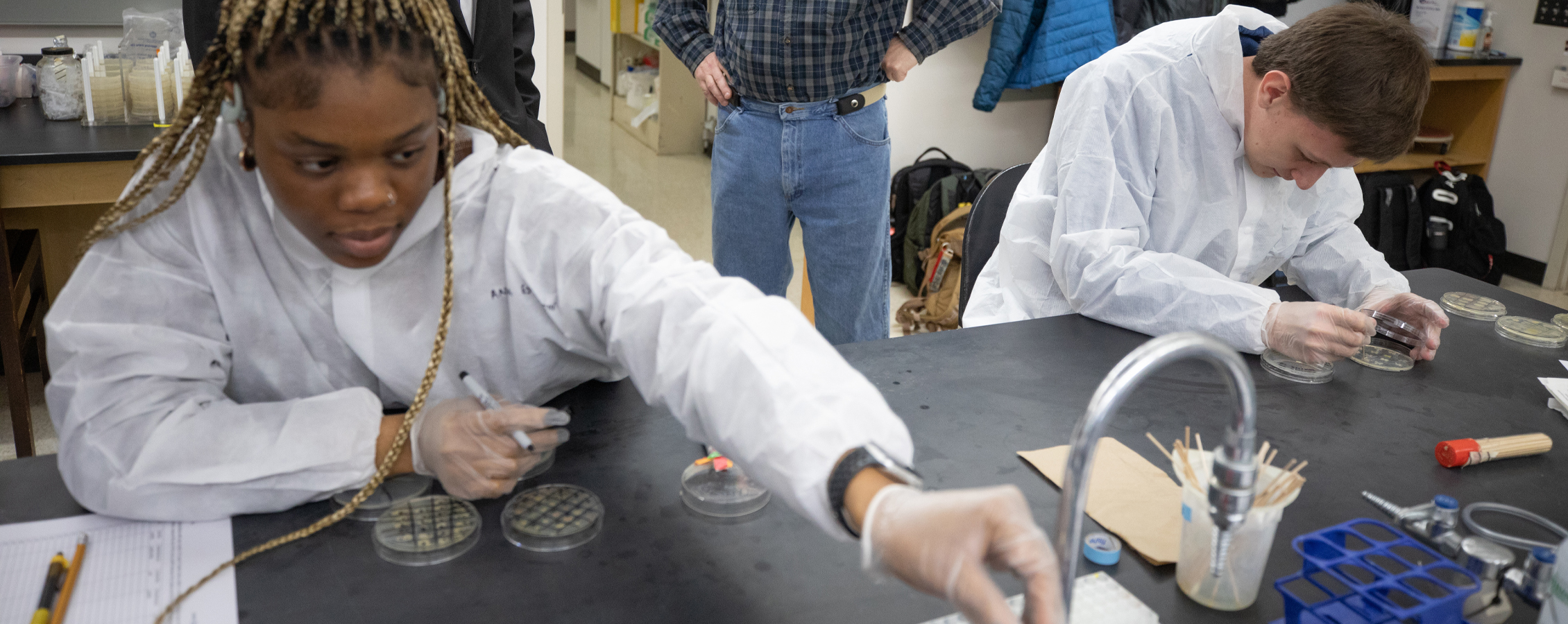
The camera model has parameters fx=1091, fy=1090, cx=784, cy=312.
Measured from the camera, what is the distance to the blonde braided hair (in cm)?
88

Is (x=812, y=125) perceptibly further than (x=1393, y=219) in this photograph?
No

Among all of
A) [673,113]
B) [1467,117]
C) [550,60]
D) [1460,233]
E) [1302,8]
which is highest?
[1302,8]

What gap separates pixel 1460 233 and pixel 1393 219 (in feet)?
0.80

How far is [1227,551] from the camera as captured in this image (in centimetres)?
86

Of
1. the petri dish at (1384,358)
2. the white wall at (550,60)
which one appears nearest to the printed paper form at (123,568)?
the petri dish at (1384,358)

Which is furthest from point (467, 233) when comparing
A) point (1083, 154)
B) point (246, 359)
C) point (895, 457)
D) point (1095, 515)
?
point (1083, 154)

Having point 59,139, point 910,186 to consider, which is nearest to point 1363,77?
point 910,186

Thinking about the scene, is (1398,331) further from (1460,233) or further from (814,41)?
(1460,233)

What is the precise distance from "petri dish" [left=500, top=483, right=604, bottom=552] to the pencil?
0.32 metres

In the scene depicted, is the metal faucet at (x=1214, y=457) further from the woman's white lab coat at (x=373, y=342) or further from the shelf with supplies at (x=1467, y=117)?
the shelf with supplies at (x=1467, y=117)

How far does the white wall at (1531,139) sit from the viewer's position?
3.77 metres

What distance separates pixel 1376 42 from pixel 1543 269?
3.14m

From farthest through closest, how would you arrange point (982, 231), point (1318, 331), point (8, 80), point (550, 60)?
point (550, 60) → point (8, 80) → point (982, 231) → point (1318, 331)

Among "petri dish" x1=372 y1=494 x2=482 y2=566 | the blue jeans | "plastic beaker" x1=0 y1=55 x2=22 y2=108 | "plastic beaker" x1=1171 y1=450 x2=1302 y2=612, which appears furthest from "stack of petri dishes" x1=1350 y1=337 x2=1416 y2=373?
"plastic beaker" x1=0 y1=55 x2=22 y2=108
